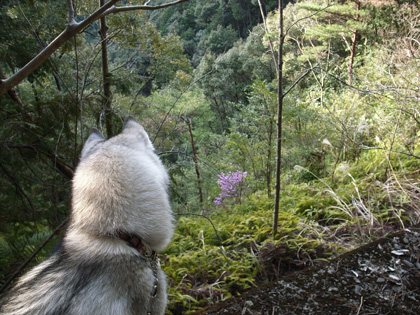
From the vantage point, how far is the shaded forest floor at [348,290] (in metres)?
1.57

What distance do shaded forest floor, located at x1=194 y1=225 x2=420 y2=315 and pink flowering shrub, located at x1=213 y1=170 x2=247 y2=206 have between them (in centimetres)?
228

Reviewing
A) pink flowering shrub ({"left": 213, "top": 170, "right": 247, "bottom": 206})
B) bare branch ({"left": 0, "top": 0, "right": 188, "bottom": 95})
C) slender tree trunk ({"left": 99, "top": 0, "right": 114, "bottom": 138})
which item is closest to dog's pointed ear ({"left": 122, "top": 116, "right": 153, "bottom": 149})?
bare branch ({"left": 0, "top": 0, "right": 188, "bottom": 95})

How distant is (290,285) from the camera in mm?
1762

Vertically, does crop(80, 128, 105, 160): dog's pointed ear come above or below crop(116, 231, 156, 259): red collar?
above

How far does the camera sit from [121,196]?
1276 millimetres

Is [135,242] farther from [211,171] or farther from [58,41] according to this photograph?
[211,171]

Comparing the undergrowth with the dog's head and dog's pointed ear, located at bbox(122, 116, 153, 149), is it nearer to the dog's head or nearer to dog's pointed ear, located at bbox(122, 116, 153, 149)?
the dog's head

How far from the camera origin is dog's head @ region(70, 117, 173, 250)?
1.26m

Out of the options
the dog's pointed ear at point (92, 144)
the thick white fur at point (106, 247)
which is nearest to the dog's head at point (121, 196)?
the thick white fur at point (106, 247)

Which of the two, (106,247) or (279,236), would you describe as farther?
(279,236)

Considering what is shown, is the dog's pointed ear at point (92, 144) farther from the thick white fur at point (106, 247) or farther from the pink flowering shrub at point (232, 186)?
the pink flowering shrub at point (232, 186)

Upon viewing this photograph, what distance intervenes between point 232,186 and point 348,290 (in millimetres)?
2634

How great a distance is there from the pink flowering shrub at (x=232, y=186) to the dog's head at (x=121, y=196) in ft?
8.53

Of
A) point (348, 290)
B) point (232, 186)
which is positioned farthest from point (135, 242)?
point (232, 186)
